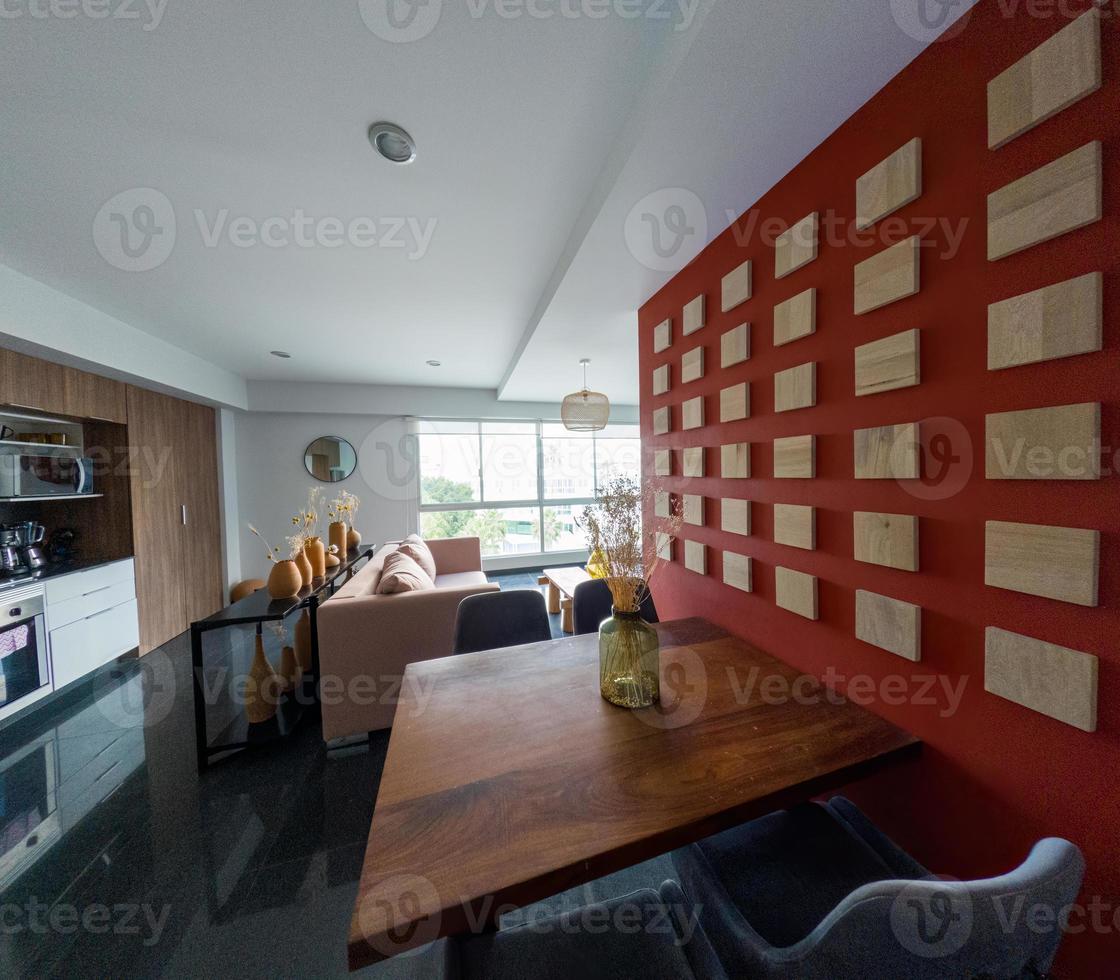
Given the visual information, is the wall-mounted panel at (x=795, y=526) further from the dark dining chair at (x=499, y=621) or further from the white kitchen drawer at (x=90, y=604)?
the white kitchen drawer at (x=90, y=604)

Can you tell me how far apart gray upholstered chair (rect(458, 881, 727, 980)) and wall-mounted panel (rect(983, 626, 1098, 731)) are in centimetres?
78

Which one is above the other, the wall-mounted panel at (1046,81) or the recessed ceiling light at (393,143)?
the recessed ceiling light at (393,143)

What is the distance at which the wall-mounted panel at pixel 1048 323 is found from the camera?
671 mm

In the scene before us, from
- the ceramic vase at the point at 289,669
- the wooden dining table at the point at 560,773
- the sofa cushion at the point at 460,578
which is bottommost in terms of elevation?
the ceramic vase at the point at 289,669

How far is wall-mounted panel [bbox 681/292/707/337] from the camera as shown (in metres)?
1.73

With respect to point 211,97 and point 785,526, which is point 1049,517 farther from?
point 211,97

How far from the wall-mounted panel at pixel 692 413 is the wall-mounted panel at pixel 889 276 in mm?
722

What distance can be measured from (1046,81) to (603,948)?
1812 millimetres

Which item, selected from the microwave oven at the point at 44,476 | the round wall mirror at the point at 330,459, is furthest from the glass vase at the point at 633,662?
the round wall mirror at the point at 330,459

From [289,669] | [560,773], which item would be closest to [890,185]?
[560,773]

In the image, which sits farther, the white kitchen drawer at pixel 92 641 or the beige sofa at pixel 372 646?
the white kitchen drawer at pixel 92 641

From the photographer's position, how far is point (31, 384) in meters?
2.31

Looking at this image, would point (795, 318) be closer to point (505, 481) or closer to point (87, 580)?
point (87, 580)

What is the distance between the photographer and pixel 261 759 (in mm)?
1884
